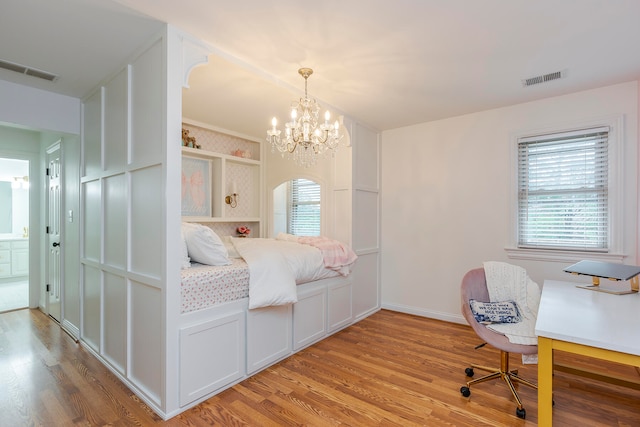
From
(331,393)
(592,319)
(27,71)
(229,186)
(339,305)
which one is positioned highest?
(27,71)

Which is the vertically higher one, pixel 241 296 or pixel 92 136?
pixel 92 136

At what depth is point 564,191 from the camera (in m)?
3.26

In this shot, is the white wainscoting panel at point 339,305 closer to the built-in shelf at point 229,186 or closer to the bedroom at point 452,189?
the bedroom at point 452,189

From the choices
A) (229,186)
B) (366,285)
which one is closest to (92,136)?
(229,186)

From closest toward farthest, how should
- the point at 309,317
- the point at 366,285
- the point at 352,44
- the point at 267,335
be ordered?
the point at 352,44, the point at 267,335, the point at 309,317, the point at 366,285

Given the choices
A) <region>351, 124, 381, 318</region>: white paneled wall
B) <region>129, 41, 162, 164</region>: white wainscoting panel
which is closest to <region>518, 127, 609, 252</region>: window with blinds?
<region>351, 124, 381, 318</region>: white paneled wall

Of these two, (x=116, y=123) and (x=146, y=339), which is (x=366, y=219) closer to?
(x=146, y=339)

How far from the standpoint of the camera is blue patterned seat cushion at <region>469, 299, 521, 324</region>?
2.36 meters

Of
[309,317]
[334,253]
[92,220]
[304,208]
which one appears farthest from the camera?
[304,208]

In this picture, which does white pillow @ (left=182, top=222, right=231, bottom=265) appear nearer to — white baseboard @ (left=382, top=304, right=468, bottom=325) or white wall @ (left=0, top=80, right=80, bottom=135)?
white wall @ (left=0, top=80, right=80, bottom=135)

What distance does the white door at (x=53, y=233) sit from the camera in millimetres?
3840

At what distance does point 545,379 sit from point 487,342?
0.65 meters

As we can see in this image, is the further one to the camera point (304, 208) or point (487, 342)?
point (304, 208)

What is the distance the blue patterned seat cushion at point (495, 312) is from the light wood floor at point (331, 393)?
566mm
